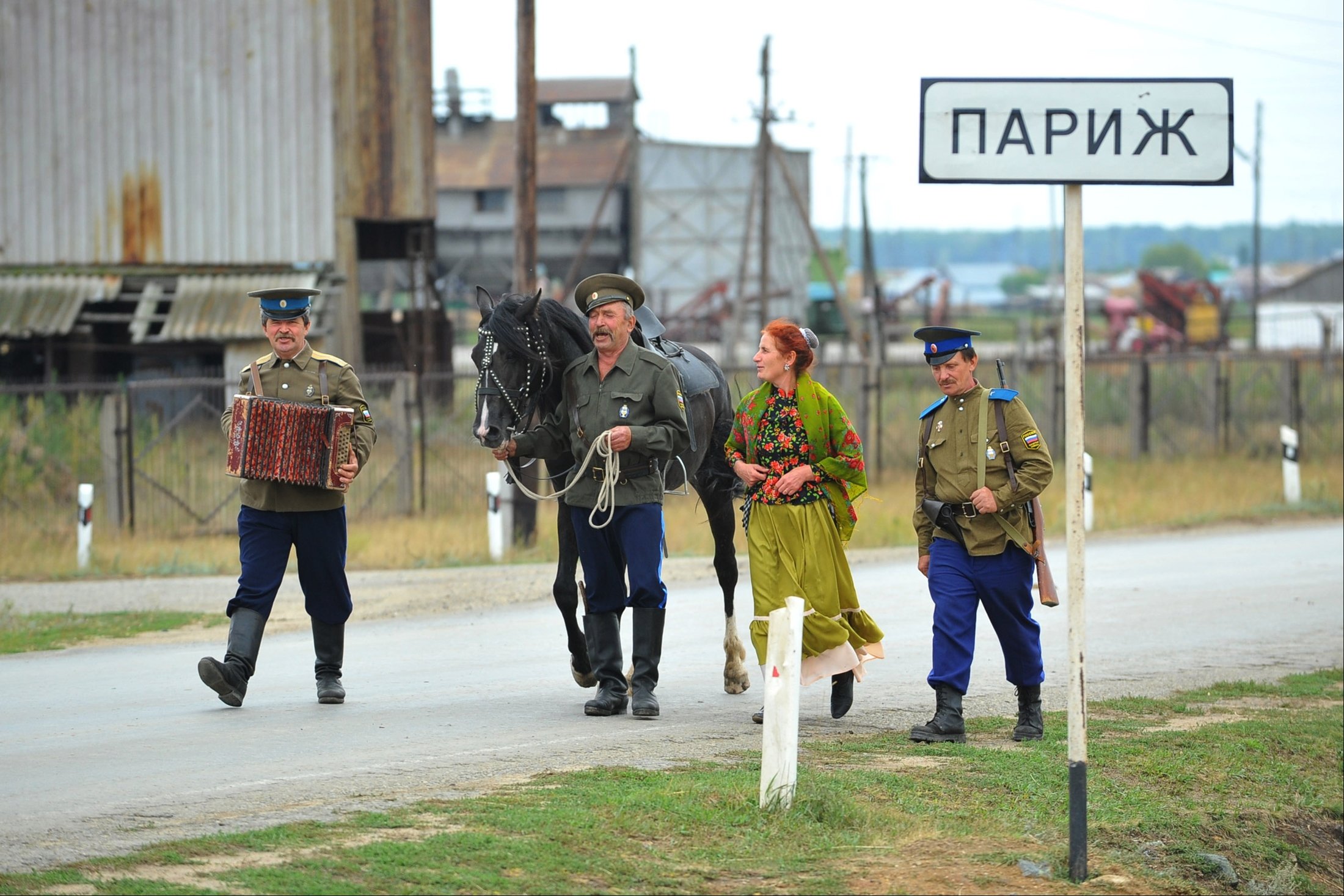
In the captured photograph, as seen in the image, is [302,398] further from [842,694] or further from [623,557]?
[842,694]

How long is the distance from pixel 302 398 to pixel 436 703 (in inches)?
73.5

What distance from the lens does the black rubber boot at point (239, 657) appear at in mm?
8281

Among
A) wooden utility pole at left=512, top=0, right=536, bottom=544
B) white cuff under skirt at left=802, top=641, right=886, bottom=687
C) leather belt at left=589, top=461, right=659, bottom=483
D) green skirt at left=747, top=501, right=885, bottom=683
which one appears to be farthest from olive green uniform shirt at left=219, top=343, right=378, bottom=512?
wooden utility pole at left=512, top=0, right=536, bottom=544

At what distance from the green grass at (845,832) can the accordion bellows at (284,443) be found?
2.42 m

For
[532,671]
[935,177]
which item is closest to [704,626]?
[532,671]

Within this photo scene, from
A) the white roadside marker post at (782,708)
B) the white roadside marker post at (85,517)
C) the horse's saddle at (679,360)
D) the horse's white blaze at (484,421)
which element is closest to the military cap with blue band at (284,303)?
the horse's white blaze at (484,421)

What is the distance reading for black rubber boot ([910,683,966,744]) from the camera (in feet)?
25.6

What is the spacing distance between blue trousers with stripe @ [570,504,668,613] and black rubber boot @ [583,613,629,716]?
74 mm

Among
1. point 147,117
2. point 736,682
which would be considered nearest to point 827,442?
point 736,682

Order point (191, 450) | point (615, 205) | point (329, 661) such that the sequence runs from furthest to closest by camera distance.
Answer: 1. point (615, 205)
2. point (191, 450)
3. point (329, 661)

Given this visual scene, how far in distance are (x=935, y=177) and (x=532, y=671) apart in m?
5.32

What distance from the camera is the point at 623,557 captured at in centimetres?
841

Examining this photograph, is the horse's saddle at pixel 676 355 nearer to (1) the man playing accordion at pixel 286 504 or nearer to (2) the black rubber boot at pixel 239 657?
(1) the man playing accordion at pixel 286 504

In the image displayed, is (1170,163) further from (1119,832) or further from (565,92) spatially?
(565,92)
